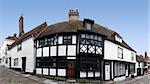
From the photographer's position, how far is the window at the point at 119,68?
97.6 feet

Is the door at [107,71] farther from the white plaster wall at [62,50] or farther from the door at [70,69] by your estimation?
the white plaster wall at [62,50]

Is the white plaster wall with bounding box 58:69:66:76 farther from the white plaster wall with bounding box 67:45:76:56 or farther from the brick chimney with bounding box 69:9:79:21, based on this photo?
the brick chimney with bounding box 69:9:79:21

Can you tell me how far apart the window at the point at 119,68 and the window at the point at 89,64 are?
5.49m

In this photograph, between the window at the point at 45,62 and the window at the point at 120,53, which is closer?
the window at the point at 45,62

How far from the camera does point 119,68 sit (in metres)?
31.4

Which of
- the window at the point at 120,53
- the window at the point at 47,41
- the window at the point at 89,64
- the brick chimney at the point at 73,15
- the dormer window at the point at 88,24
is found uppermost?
the brick chimney at the point at 73,15

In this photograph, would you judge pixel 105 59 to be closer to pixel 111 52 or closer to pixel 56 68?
pixel 111 52

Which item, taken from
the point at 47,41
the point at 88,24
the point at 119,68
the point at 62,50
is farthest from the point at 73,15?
the point at 119,68

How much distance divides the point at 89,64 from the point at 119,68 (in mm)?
8690

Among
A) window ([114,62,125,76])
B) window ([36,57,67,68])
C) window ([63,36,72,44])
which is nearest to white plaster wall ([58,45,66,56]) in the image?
window ([36,57,67,68])

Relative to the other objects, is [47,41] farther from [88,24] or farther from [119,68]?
[119,68]

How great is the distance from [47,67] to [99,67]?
20.6ft

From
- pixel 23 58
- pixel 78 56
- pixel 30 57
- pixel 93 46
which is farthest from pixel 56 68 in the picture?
pixel 23 58

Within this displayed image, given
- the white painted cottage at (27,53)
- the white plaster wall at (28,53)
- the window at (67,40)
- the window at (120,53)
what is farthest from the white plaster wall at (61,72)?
the window at (120,53)
